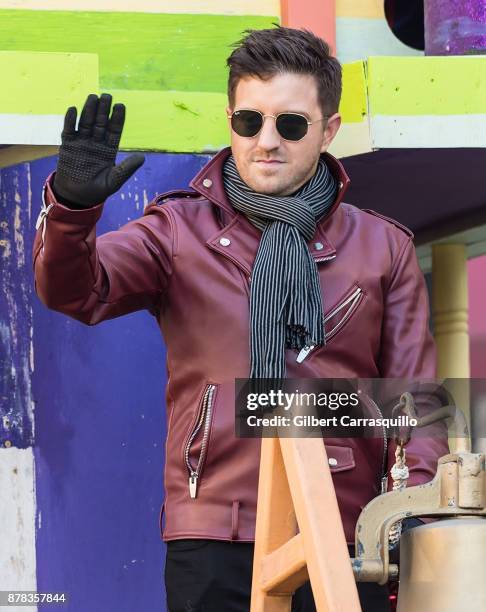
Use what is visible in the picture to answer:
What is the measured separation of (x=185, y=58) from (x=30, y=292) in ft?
3.19

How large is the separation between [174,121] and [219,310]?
1310 mm

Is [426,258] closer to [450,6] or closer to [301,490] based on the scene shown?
[450,6]

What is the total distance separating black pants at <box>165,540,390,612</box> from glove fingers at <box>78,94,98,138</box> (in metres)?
Answer: 0.95

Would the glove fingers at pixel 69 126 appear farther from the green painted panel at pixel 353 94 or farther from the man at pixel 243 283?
the green painted panel at pixel 353 94

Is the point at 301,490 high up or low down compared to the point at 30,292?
down

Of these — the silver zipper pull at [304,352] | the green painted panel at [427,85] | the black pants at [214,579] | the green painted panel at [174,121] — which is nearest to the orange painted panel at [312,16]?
the green painted panel at [174,121]

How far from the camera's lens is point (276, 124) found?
4.16 metres

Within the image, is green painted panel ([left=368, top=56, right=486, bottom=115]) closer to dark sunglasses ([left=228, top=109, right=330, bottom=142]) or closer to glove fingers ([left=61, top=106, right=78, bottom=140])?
dark sunglasses ([left=228, top=109, right=330, bottom=142])

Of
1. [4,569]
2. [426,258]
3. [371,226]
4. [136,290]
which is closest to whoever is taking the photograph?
[136,290]

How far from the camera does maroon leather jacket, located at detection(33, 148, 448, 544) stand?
389 cm

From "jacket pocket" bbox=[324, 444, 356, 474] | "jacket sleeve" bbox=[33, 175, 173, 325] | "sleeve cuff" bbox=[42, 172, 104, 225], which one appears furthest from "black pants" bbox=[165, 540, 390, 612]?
"sleeve cuff" bbox=[42, 172, 104, 225]

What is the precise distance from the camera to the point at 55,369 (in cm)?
511

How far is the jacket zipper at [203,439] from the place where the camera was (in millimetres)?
3943

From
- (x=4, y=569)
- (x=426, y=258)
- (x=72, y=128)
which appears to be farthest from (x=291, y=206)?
(x=426, y=258)
